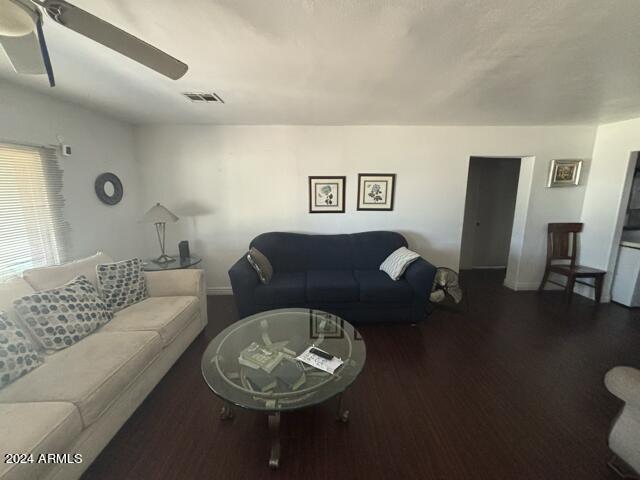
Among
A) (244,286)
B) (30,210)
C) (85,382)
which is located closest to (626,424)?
(244,286)

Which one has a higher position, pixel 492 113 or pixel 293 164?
pixel 492 113

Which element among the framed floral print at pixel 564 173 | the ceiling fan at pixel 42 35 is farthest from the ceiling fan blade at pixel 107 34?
the framed floral print at pixel 564 173

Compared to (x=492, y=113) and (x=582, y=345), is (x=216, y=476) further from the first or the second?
(x=492, y=113)

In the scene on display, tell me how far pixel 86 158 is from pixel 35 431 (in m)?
2.58

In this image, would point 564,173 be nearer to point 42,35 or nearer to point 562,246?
point 562,246

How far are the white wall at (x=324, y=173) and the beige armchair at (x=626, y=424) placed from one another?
7.94 ft

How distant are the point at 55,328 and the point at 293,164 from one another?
275 centimetres

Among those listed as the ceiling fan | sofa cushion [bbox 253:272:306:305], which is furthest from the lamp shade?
the ceiling fan

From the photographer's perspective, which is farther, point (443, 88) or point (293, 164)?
point (293, 164)

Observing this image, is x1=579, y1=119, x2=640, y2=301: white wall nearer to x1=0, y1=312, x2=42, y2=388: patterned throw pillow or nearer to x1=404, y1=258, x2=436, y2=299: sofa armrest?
x1=404, y1=258, x2=436, y2=299: sofa armrest

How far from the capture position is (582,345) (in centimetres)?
243

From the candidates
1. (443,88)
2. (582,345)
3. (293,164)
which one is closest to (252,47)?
(443,88)

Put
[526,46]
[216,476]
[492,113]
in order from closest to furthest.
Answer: [216,476]
[526,46]
[492,113]

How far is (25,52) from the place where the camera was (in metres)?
1.08
